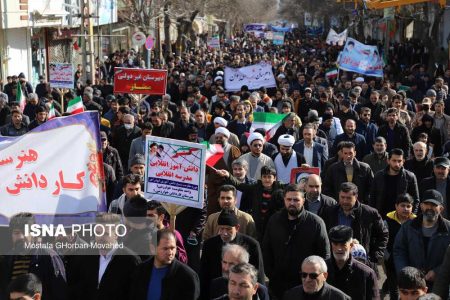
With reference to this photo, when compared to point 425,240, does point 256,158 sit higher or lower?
higher

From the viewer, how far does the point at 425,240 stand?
23.5 feet

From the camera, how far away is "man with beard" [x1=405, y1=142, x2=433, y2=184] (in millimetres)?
10133

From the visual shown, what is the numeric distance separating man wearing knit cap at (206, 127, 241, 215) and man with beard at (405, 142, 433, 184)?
2.11 metres

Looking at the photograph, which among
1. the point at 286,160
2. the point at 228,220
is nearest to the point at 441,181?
the point at 286,160

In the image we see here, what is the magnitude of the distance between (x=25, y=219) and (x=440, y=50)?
2870 centimetres

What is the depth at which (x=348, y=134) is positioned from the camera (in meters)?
11.7

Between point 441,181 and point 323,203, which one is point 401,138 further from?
point 323,203

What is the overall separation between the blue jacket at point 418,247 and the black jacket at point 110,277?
2.28 m

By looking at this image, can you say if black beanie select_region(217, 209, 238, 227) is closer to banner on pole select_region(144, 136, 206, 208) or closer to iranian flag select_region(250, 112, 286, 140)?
banner on pole select_region(144, 136, 206, 208)

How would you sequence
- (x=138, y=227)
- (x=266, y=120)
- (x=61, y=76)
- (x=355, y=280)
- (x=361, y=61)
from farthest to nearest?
(x=361, y=61)
(x=61, y=76)
(x=266, y=120)
(x=138, y=227)
(x=355, y=280)

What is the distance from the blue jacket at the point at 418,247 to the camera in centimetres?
709

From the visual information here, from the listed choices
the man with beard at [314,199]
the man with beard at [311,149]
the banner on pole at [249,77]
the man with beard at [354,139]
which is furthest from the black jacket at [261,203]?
the banner on pole at [249,77]

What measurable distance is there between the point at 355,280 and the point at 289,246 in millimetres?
831

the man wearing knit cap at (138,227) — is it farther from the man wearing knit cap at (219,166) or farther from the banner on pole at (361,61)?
the banner on pole at (361,61)
